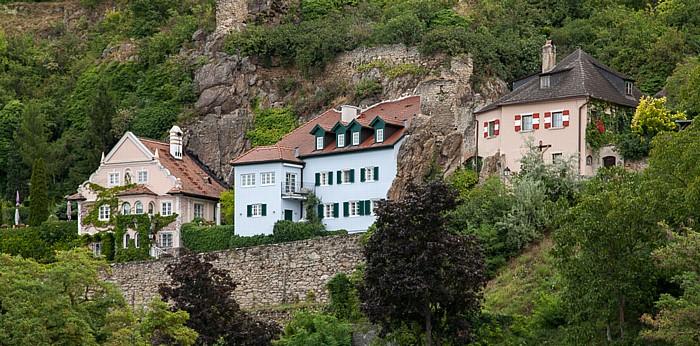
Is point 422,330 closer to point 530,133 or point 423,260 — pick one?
point 423,260

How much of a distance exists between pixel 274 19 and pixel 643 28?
2274cm

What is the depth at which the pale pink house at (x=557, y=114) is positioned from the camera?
59.8 m

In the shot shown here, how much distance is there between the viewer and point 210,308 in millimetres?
47781

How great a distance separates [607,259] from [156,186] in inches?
1413

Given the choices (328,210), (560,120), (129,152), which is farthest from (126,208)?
(560,120)

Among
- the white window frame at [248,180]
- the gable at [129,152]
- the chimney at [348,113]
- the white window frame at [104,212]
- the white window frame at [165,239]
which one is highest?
the chimney at [348,113]

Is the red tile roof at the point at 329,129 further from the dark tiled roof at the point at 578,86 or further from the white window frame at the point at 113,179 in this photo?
the white window frame at the point at 113,179

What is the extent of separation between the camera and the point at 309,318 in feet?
168

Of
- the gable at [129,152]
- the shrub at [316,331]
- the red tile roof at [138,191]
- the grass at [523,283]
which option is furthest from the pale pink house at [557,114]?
the gable at [129,152]

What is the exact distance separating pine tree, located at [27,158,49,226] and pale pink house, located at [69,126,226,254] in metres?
3.14

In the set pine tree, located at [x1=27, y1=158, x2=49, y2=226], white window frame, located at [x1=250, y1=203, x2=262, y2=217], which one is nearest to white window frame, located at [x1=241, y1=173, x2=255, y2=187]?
white window frame, located at [x1=250, y1=203, x2=262, y2=217]

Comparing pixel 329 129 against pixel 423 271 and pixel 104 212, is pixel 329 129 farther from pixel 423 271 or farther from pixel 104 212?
pixel 423 271

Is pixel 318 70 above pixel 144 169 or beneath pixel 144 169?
above

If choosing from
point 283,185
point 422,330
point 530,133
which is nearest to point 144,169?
point 283,185
